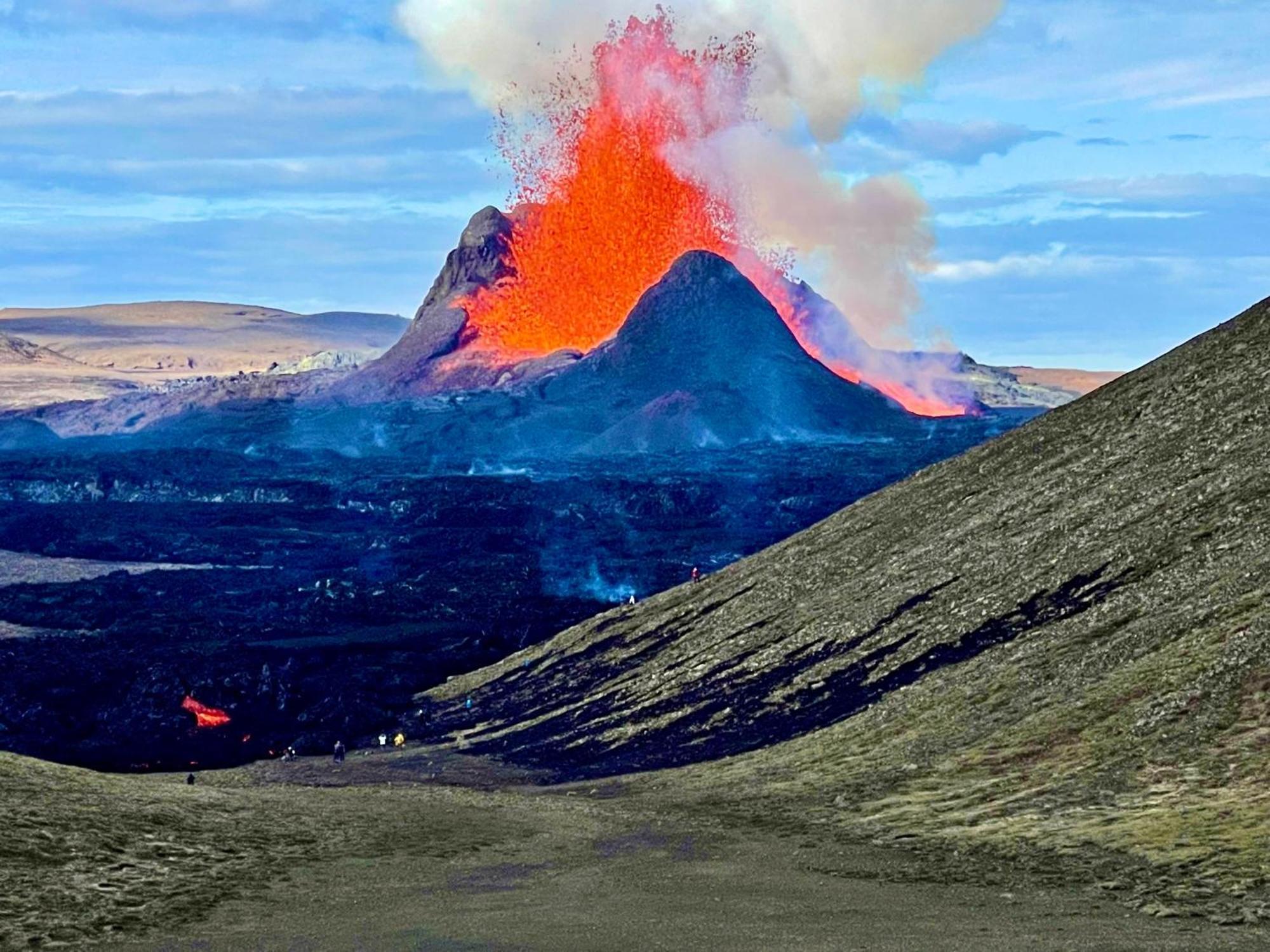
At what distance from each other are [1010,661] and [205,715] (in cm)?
4290

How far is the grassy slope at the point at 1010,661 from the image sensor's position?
→ 167ft

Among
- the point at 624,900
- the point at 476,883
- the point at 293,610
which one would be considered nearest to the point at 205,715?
the point at 293,610

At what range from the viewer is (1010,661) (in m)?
66.6

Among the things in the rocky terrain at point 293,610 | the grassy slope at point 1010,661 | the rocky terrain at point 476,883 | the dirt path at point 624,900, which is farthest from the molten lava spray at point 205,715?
the dirt path at point 624,900

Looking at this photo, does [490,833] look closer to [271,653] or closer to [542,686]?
[542,686]

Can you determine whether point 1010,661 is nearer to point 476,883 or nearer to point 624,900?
point 476,883

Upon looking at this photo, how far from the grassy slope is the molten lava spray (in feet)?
34.5

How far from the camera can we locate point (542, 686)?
8925cm

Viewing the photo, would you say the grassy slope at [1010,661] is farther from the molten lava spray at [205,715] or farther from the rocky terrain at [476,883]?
the molten lava spray at [205,715]

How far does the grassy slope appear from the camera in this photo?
50.8 metres

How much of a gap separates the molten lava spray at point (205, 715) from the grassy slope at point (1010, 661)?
10502 millimetres

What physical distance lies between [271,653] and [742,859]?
6761cm

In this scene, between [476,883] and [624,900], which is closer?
[624,900]

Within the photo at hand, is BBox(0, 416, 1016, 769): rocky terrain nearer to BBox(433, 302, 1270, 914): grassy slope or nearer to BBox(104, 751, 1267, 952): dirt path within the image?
BBox(433, 302, 1270, 914): grassy slope
